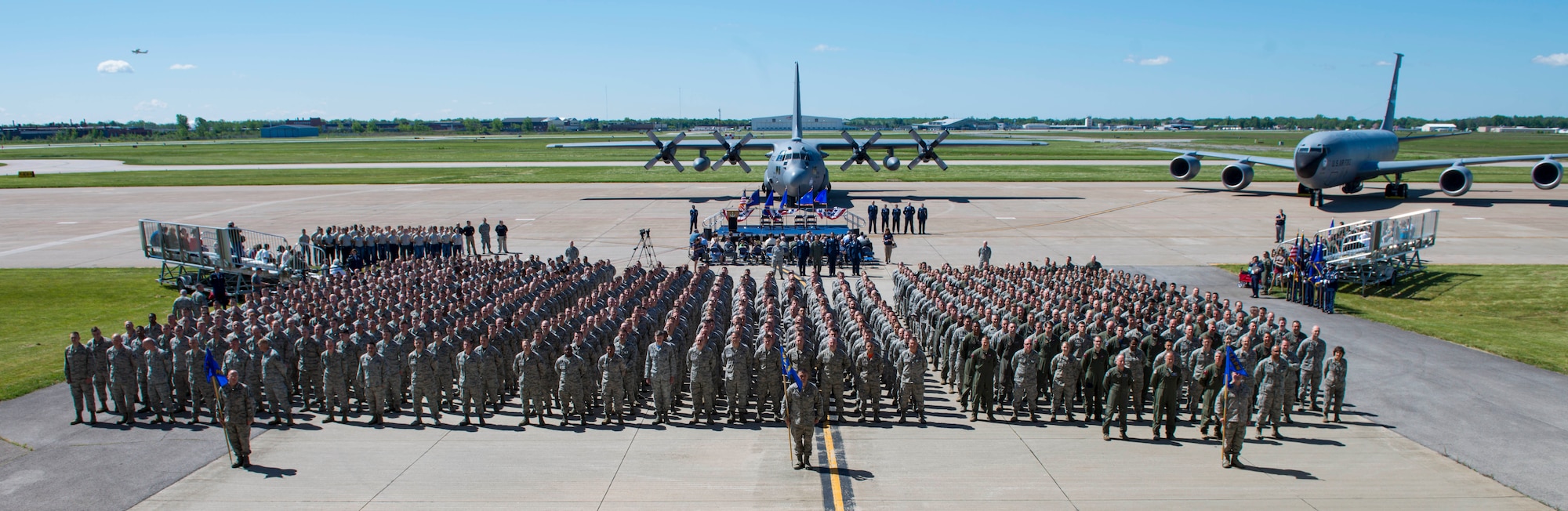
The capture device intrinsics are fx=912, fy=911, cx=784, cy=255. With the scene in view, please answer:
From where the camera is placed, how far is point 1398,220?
22.2 meters

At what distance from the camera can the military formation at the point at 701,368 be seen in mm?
10641

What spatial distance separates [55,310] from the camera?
61.2 feet

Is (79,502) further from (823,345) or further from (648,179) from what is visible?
(648,179)

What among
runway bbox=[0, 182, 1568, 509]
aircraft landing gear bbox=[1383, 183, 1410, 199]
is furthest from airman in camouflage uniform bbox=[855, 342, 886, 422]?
aircraft landing gear bbox=[1383, 183, 1410, 199]

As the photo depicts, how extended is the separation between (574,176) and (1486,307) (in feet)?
161

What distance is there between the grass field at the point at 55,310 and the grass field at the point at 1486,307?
22394 mm

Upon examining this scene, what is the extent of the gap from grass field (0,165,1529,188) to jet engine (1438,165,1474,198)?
1331cm

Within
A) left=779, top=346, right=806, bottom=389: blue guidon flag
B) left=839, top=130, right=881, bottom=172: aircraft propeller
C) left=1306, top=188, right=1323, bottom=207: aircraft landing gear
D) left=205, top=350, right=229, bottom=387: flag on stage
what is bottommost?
left=1306, top=188, right=1323, bottom=207: aircraft landing gear

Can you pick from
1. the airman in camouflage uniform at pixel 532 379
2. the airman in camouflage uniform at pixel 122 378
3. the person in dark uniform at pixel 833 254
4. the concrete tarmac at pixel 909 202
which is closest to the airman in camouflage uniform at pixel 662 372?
the airman in camouflage uniform at pixel 532 379

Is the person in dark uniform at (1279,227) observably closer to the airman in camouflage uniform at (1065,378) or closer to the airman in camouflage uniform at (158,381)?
the airman in camouflage uniform at (1065,378)

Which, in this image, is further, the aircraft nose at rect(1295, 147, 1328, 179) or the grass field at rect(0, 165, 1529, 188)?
the grass field at rect(0, 165, 1529, 188)

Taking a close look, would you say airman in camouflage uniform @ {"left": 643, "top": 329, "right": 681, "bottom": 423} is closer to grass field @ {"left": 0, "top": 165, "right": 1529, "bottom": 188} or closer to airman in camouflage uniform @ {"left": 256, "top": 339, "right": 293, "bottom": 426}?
airman in camouflage uniform @ {"left": 256, "top": 339, "right": 293, "bottom": 426}

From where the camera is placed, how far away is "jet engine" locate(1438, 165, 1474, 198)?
3931cm

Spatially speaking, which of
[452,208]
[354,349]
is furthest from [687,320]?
[452,208]
